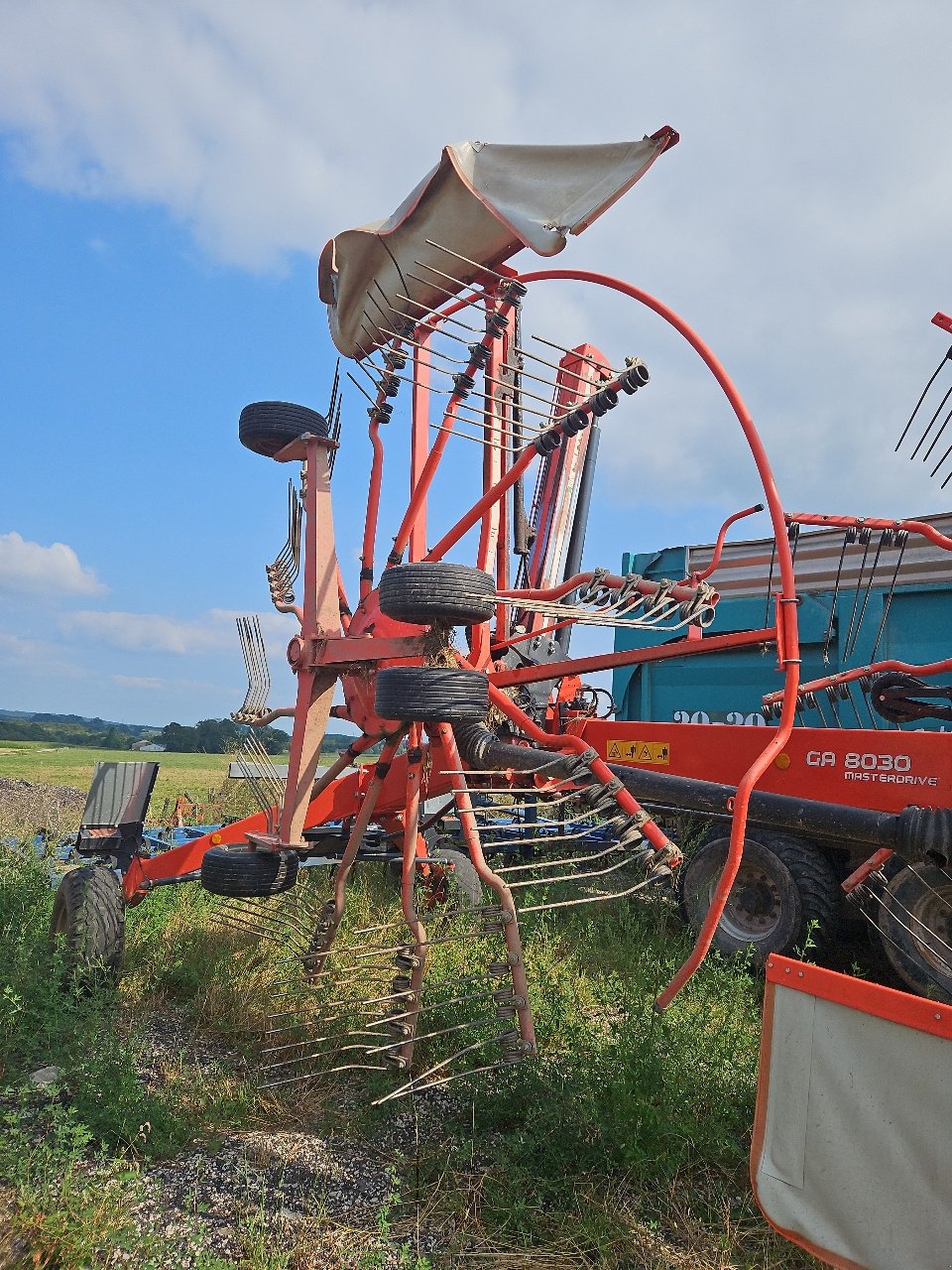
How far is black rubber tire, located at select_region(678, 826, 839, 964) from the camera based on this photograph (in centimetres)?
490

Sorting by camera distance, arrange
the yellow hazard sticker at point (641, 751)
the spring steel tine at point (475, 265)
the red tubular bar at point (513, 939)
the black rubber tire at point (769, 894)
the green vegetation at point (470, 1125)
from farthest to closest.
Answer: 1. the yellow hazard sticker at point (641, 751)
2. the black rubber tire at point (769, 894)
3. the spring steel tine at point (475, 265)
4. the red tubular bar at point (513, 939)
5. the green vegetation at point (470, 1125)

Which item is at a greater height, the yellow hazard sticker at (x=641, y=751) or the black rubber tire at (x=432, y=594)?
the black rubber tire at (x=432, y=594)

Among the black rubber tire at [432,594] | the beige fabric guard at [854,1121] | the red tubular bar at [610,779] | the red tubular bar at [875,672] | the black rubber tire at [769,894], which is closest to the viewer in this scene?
the beige fabric guard at [854,1121]

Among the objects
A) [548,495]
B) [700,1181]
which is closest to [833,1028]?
[700,1181]

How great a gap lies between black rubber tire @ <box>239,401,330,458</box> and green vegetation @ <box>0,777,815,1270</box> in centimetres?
274

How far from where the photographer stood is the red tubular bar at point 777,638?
2.56 m

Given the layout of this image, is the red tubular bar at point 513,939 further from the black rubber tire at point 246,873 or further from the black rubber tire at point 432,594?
the black rubber tire at point 246,873

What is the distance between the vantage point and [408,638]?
3.90 m

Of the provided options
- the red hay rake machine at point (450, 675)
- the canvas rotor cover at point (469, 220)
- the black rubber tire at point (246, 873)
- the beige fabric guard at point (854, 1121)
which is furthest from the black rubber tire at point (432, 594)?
the beige fabric guard at point (854, 1121)

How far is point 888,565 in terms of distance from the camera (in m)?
6.64

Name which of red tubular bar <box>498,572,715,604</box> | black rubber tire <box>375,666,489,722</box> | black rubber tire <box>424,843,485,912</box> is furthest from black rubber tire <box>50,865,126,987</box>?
red tubular bar <box>498,572,715,604</box>

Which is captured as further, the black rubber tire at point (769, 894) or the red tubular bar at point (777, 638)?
the black rubber tire at point (769, 894)

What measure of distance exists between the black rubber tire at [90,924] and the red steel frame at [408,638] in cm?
41

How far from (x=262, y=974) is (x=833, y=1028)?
3.21 meters
